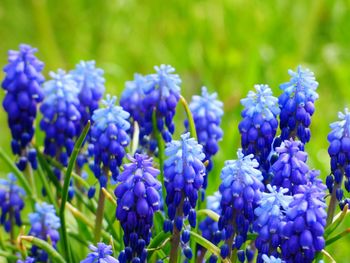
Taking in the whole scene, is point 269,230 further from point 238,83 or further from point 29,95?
point 238,83

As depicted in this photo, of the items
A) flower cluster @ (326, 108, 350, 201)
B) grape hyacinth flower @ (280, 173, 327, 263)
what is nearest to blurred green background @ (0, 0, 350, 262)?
flower cluster @ (326, 108, 350, 201)

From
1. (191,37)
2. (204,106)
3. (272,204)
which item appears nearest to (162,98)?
(204,106)

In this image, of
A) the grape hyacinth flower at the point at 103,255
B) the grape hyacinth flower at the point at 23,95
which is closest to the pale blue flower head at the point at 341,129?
the grape hyacinth flower at the point at 103,255

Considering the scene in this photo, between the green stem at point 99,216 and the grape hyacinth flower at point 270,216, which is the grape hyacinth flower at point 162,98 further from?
the grape hyacinth flower at point 270,216

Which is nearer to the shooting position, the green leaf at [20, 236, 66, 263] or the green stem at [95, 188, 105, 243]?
the green leaf at [20, 236, 66, 263]

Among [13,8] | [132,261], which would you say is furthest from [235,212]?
[13,8]

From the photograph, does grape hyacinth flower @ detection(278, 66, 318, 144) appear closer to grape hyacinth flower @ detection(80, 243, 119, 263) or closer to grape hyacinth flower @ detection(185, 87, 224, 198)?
grape hyacinth flower @ detection(185, 87, 224, 198)
